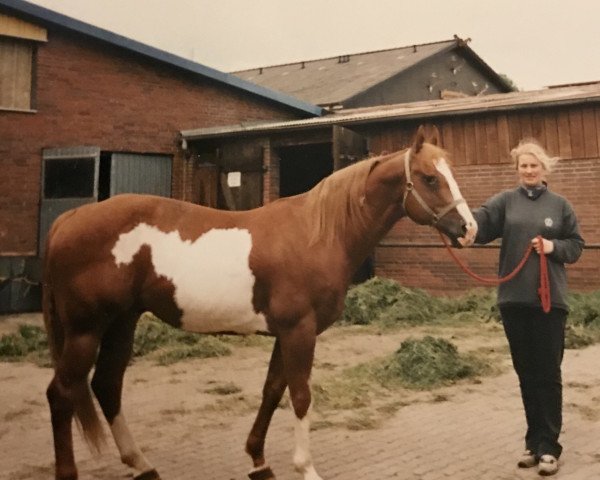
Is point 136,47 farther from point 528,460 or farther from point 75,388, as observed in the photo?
point 528,460

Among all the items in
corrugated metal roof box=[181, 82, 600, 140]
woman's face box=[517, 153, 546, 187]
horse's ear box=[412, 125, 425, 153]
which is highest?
corrugated metal roof box=[181, 82, 600, 140]

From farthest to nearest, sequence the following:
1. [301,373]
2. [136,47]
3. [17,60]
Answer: [136,47] → [17,60] → [301,373]

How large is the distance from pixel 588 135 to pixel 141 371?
8311mm

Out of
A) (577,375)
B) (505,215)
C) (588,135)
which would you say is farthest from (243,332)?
(588,135)

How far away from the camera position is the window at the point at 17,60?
11484 millimetres

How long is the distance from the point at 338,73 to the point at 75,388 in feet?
66.8

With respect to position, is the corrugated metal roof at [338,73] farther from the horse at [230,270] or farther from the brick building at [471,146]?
the horse at [230,270]

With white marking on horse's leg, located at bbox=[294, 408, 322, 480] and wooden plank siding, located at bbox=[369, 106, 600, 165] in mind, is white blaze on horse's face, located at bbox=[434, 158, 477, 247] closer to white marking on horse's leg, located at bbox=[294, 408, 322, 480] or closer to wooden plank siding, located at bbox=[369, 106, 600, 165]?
white marking on horse's leg, located at bbox=[294, 408, 322, 480]

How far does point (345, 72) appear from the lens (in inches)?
875

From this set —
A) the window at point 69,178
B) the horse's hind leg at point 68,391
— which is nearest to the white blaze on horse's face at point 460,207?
the horse's hind leg at point 68,391

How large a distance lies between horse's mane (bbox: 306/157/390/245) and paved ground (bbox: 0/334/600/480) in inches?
56.6

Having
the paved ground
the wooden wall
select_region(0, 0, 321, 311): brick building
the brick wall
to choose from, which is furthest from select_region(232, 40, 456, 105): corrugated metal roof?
the paved ground

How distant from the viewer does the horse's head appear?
3.42 m

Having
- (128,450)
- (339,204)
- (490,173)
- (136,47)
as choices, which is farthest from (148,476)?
(136,47)
